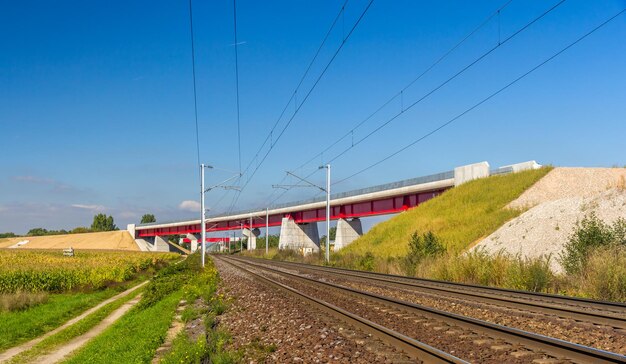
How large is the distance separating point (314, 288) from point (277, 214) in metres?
79.0

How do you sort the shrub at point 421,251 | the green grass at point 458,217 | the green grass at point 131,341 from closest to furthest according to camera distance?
Result: the green grass at point 131,341 < the shrub at point 421,251 < the green grass at point 458,217

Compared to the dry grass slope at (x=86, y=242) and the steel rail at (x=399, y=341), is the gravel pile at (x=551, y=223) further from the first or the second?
the dry grass slope at (x=86, y=242)

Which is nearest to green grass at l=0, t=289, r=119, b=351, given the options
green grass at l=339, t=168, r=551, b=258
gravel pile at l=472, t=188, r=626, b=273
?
gravel pile at l=472, t=188, r=626, b=273

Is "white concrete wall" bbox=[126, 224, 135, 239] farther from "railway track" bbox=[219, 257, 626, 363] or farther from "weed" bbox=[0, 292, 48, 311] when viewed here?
"railway track" bbox=[219, 257, 626, 363]

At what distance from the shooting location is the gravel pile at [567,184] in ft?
172

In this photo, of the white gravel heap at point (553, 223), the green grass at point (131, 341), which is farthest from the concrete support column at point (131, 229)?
the green grass at point (131, 341)

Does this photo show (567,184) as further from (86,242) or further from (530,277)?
(86,242)

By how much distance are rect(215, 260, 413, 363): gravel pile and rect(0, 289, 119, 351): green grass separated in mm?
9444

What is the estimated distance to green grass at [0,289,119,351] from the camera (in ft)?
67.9

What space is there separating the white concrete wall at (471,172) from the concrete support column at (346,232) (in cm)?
1680

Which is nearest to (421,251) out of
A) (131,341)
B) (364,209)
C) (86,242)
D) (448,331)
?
(131,341)

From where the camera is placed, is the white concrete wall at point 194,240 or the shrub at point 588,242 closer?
the shrub at point 588,242

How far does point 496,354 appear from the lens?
28.8 feet

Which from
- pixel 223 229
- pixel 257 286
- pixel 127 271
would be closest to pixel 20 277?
pixel 127 271
